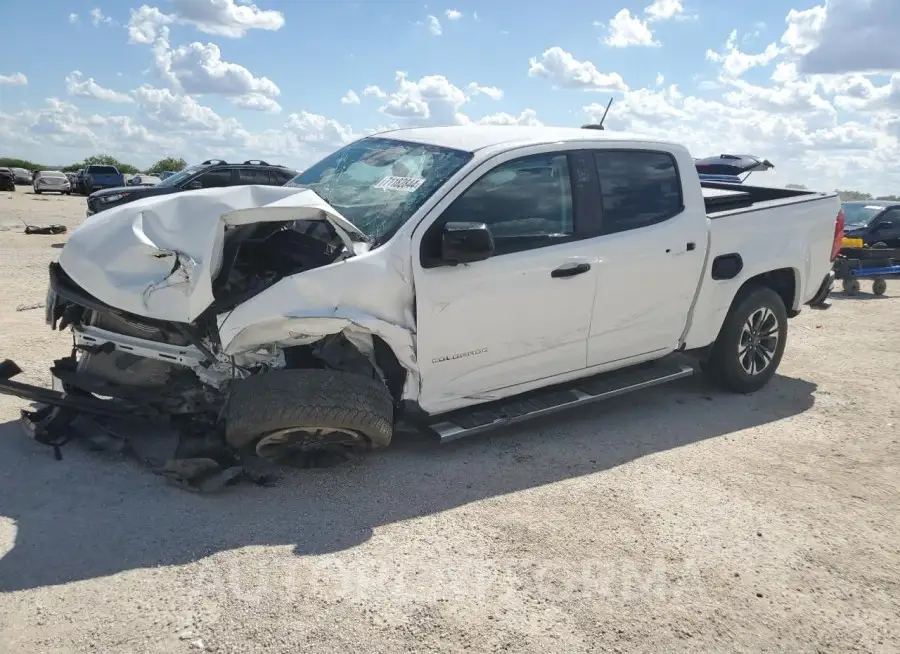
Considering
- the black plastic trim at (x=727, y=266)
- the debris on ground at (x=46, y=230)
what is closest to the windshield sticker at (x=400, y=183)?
the black plastic trim at (x=727, y=266)

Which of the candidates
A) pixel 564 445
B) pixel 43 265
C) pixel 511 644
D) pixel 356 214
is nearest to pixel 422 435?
pixel 564 445

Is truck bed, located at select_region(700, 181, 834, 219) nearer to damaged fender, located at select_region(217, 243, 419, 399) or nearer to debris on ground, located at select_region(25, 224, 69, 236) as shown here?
damaged fender, located at select_region(217, 243, 419, 399)

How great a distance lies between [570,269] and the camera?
4715 mm

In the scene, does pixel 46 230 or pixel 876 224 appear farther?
pixel 46 230

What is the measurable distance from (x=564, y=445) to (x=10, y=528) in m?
3.17

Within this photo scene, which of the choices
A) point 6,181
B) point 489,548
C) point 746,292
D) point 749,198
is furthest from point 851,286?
point 6,181

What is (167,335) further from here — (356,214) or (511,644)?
(511,644)

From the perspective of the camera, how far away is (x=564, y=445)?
194 inches

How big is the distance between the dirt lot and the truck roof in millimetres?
1941

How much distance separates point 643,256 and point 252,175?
1405 centimetres

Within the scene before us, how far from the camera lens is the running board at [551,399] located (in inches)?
180

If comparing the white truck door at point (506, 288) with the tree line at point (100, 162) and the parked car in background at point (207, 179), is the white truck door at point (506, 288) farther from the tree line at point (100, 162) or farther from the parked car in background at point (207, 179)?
the tree line at point (100, 162)

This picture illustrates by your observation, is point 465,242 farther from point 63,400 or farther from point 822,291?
point 822,291

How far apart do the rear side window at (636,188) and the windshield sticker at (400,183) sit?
50.4 inches
